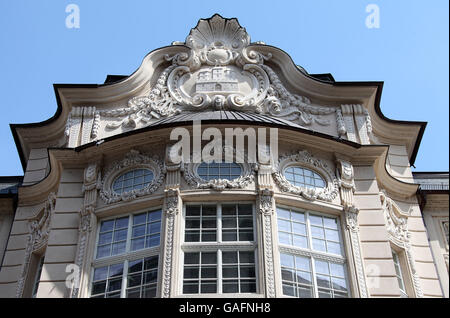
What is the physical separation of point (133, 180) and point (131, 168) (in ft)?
1.37

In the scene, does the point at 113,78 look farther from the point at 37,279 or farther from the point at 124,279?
the point at 124,279

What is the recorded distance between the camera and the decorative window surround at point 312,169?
54.9 ft

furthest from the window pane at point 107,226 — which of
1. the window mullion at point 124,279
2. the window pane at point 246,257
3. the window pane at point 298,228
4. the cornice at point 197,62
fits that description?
the cornice at point 197,62

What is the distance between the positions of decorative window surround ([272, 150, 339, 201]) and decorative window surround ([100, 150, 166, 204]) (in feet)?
10.2

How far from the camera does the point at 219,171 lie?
55.7 feet

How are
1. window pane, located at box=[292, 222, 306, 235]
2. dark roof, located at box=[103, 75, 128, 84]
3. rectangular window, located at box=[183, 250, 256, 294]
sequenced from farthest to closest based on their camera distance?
dark roof, located at box=[103, 75, 128, 84], window pane, located at box=[292, 222, 306, 235], rectangular window, located at box=[183, 250, 256, 294]

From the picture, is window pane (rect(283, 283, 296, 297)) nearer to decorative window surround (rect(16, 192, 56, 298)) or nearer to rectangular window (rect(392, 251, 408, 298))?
rectangular window (rect(392, 251, 408, 298))

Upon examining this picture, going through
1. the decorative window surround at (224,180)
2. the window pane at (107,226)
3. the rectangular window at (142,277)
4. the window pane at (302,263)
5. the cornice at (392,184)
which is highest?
the cornice at (392,184)

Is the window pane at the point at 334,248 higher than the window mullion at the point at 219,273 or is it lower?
higher

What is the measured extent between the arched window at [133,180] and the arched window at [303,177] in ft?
12.2

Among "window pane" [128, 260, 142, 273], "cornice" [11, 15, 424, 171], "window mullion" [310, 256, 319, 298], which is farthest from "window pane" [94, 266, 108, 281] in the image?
"cornice" [11, 15, 424, 171]

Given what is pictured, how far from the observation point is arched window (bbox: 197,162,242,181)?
16.8m

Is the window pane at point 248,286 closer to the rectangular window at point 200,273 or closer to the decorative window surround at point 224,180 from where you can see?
the rectangular window at point 200,273
